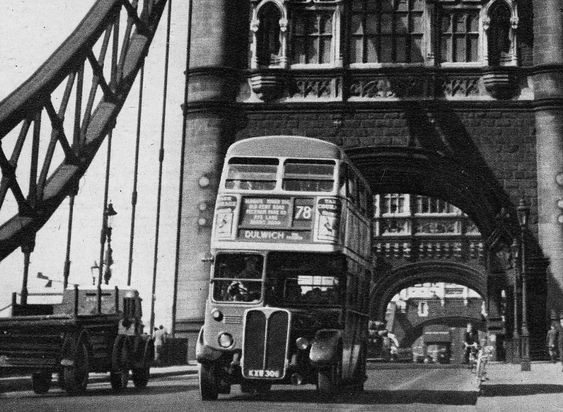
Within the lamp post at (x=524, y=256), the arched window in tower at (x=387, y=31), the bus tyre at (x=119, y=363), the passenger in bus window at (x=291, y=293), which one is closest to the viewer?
the passenger in bus window at (x=291, y=293)

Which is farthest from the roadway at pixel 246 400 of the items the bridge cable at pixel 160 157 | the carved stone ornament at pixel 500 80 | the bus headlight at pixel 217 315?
the carved stone ornament at pixel 500 80

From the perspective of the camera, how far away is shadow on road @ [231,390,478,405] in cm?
1606

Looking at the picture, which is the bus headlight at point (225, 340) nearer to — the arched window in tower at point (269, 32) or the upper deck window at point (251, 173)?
the upper deck window at point (251, 173)

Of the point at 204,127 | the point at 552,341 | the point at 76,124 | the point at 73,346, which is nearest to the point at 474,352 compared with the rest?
the point at 552,341

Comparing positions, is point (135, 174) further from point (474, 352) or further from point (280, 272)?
point (280, 272)

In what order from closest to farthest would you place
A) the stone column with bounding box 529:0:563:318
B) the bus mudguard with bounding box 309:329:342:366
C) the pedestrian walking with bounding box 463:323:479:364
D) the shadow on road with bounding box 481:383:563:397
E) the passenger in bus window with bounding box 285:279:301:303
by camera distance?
the bus mudguard with bounding box 309:329:342:366 < the passenger in bus window with bounding box 285:279:301:303 < the shadow on road with bounding box 481:383:563:397 < the pedestrian walking with bounding box 463:323:479:364 < the stone column with bounding box 529:0:563:318

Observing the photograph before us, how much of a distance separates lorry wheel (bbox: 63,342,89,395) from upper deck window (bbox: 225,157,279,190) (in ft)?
10.2

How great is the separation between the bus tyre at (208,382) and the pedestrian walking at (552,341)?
15462 mm

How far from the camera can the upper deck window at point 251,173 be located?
55.7 ft

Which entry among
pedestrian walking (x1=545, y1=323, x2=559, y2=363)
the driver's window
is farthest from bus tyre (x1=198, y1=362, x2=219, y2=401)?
pedestrian walking (x1=545, y1=323, x2=559, y2=363)

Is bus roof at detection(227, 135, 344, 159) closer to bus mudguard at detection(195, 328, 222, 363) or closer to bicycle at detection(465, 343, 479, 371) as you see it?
bus mudguard at detection(195, 328, 222, 363)

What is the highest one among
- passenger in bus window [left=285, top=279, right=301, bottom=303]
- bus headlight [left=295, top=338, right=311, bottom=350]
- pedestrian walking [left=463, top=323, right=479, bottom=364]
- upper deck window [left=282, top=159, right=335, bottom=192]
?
upper deck window [left=282, top=159, right=335, bottom=192]

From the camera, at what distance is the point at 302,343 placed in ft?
52.0

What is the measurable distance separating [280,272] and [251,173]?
1.59 meters
